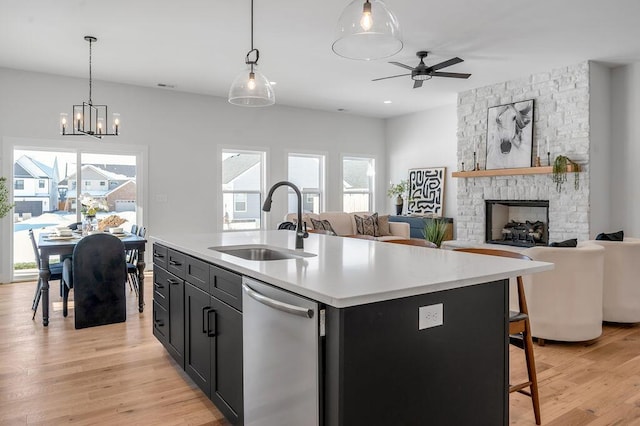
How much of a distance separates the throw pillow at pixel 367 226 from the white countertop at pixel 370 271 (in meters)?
4.78

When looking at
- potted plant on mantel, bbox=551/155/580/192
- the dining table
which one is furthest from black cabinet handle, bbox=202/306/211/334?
potted plant on mantel, bbox=551/155/580/192

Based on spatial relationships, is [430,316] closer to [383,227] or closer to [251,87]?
[251,87]

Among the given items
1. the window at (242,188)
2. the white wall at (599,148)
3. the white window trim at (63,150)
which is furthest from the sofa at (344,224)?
the white wall at (599,148)

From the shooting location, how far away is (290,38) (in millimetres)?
4746

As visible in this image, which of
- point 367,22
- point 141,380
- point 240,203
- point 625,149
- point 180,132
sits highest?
point 180,132

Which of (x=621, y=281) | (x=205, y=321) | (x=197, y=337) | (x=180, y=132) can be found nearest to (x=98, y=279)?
(x=197, y=337)

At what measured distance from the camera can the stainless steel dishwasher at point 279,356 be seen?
1421 mm

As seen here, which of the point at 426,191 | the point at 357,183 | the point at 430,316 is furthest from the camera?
the point at 357,183

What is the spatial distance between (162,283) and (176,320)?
1.39 feet

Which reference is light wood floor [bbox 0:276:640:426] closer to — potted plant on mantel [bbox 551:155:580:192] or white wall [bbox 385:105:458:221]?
potted plant on mantel [bbox 551:155:580:192]

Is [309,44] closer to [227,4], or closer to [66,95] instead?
[227,4]

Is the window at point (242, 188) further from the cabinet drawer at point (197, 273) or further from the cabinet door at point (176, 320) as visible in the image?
the cabinet drawer at point (197, 273)

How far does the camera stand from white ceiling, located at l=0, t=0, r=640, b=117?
400cm

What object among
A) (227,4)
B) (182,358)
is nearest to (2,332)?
(182,358)
